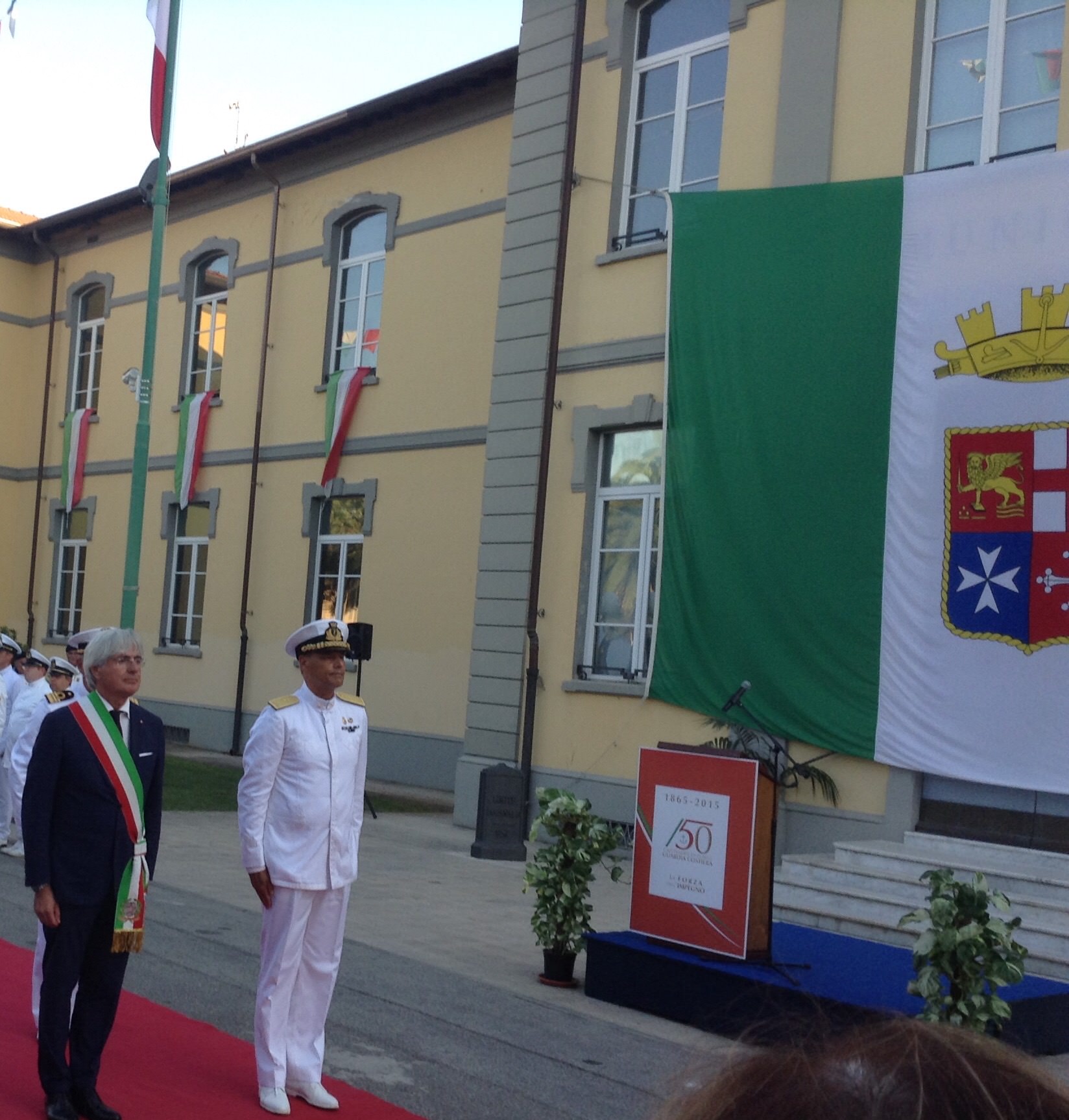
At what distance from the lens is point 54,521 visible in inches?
1041

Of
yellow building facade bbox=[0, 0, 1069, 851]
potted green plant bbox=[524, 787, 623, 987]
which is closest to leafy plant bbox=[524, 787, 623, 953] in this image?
potted green plant bbox=[524, 787, 623, 987]

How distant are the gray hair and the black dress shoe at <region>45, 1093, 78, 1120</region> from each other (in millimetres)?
1450

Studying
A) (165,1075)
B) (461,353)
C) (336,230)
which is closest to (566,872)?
(165,1075)

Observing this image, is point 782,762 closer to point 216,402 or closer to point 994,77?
point 994,77

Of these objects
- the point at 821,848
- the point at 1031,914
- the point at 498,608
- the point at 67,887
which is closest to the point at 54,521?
the point at 498,608

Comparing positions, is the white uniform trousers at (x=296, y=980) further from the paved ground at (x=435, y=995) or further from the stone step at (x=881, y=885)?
the stone step at (x=881, y=885)

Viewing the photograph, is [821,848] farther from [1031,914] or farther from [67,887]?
[67,887]

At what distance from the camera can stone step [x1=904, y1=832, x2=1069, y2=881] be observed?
10.4m

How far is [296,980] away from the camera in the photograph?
5.92 m

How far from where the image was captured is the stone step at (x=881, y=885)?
31.8 ft

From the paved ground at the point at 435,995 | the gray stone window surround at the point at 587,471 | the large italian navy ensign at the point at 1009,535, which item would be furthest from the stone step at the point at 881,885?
the gray stone window surround at the point at 587,471

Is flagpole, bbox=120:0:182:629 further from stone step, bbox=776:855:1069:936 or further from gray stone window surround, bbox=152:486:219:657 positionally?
gray stone window surround, bbox=152:486:219:657

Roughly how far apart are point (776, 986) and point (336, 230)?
1620cm

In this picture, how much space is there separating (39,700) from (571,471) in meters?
5.52
